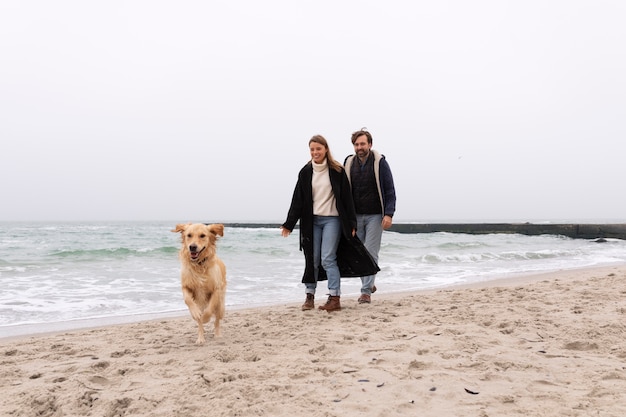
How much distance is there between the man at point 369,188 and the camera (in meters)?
5.71

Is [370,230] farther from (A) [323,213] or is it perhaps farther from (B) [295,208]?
(B) [295,208]

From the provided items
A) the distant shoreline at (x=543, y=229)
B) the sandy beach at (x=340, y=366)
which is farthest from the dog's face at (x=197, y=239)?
the distant shoreline at (x=543, y=229)

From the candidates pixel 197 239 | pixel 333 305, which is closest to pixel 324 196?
pixel 333 305

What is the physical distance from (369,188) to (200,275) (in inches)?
98.1

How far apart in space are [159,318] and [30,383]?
2682 millimetres

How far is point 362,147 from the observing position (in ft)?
18.7

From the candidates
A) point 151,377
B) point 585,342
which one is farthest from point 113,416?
point 585,342

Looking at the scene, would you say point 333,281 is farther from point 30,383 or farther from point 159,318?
point 30,383

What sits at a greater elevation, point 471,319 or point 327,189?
point 327,189

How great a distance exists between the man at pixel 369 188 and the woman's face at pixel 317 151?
0.56 m

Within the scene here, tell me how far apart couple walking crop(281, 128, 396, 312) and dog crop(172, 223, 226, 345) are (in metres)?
1.35

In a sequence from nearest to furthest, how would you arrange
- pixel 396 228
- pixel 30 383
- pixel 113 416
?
pixel 113 416 < pixel 30 383 < pixel 396 228

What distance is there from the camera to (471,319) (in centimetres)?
454

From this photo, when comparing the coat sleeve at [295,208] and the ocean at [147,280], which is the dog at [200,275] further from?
the ocean at [147,280]
